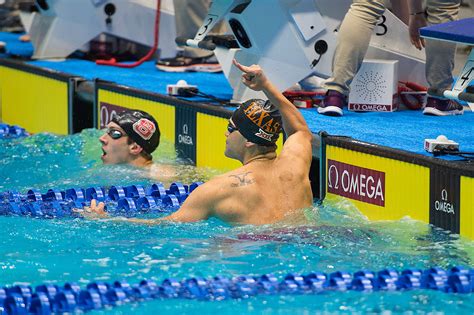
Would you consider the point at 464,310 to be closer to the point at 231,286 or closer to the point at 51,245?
the point at 231,286

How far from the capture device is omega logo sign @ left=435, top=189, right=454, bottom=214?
188 inches

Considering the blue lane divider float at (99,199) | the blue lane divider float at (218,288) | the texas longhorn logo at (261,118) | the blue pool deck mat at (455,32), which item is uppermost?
the blue pool deck mat at (455,32)

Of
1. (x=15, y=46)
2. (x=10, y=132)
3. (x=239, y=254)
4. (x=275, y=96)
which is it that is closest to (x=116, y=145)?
(x=275, y=96)

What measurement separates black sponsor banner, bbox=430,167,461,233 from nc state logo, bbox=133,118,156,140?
189 cm

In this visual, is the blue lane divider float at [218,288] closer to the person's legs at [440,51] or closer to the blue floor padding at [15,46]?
the person's legs at [440,51]

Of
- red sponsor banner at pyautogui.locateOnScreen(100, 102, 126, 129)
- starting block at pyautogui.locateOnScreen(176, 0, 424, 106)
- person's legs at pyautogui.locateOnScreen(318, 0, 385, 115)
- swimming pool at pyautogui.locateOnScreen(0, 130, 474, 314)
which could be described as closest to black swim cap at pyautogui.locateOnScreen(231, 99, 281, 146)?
swimming pool at pyautogui.locateOnScreen(0, 130, 474, 314)

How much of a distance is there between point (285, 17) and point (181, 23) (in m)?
1.77

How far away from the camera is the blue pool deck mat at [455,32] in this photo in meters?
4.76

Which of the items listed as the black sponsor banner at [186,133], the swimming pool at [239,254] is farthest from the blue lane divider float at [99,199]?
the black sponsor banner at [186,133]

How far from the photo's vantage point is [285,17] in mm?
6676

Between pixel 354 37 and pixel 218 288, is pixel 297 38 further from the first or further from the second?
pixel 218 288

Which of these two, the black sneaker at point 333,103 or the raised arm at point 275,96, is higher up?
the raised arm at point 275,96

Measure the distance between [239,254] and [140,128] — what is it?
1.97 metres

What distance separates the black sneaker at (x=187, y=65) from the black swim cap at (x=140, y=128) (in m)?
2.44
